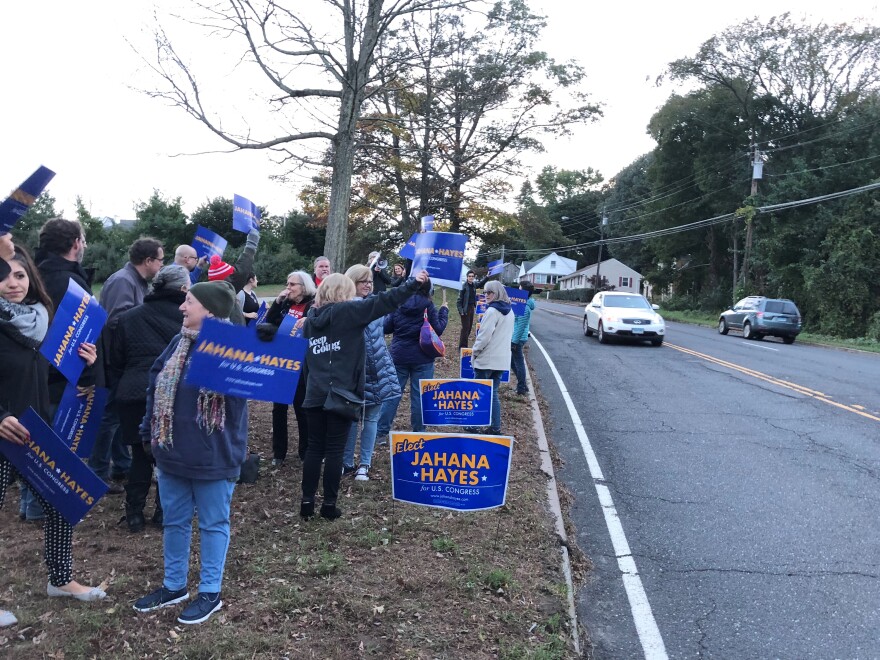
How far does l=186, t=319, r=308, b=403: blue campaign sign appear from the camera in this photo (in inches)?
131

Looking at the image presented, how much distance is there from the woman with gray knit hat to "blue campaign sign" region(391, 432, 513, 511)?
1.86 m

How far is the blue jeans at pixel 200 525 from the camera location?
3486 mm

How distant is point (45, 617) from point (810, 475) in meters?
6.65

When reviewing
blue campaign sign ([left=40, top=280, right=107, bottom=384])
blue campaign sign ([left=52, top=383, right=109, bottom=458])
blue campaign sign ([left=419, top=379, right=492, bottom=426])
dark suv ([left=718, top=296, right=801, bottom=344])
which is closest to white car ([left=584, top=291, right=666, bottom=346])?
dark suv ([left=718, top=296, right=801, bottom=344])

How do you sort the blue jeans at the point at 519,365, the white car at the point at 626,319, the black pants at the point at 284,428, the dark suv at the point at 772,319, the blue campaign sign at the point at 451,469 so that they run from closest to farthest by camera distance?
the blue campaign sign at the point at 451,469
the black pants at the point at 284,428
the blue jeans at the point at 519,365
the white car at the point at 626,319
the dark suv at the point at 772,319

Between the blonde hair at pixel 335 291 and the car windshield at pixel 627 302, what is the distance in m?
17.0

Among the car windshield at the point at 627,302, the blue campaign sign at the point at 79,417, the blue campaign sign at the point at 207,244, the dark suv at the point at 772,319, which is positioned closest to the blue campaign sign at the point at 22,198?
the blue campaign sign at the point at 79,417

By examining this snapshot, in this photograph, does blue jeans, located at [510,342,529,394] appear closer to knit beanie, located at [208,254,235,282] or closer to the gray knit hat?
knit beanie, located at [208,254,235,282]

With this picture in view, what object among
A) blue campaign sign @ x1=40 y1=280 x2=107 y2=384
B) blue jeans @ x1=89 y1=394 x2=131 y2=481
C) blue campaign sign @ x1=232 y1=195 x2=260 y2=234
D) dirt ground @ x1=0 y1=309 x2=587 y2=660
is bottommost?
dirt ground @ x1=0 y1=309 x2=587 y2=660

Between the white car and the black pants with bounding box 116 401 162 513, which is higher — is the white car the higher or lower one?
the higher one

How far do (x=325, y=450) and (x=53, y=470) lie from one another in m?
1.83

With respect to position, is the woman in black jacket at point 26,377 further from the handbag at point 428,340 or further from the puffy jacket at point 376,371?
the handbag at point 428,340

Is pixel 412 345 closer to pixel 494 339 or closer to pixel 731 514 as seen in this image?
pixel 494 339

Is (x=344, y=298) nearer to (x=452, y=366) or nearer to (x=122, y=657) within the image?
(x=122, y=657)
